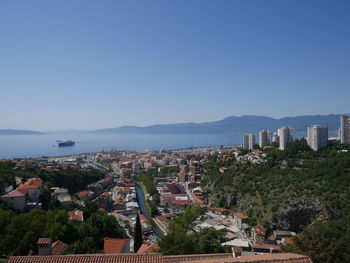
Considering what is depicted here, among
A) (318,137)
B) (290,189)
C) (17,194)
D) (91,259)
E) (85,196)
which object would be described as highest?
(318,137)

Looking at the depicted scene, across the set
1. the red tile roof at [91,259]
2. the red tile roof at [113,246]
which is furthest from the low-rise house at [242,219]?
the red tile roof at [91,259]

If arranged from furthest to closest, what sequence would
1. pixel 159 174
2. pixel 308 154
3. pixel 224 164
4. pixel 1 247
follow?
pixel 159 174 < pixel 224 164 < pixel 308 154 < pixel 1 247

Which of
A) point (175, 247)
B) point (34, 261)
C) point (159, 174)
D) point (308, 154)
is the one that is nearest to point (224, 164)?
point (308, 154)

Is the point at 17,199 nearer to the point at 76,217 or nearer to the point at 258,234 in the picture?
the point at 76,217

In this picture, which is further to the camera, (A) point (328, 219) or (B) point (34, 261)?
(A) point (328, 219)

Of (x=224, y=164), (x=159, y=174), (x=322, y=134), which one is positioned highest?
(x=322, y=134)

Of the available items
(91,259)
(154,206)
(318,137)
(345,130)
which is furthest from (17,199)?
(345,130)

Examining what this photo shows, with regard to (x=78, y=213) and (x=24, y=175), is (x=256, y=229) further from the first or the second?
(x=24, y=175)

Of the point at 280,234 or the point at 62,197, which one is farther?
the point at 62,197

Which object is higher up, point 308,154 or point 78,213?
point 308,154

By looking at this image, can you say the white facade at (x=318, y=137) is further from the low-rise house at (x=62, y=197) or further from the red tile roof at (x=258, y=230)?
the low-rise house at (x=62, y=197)
